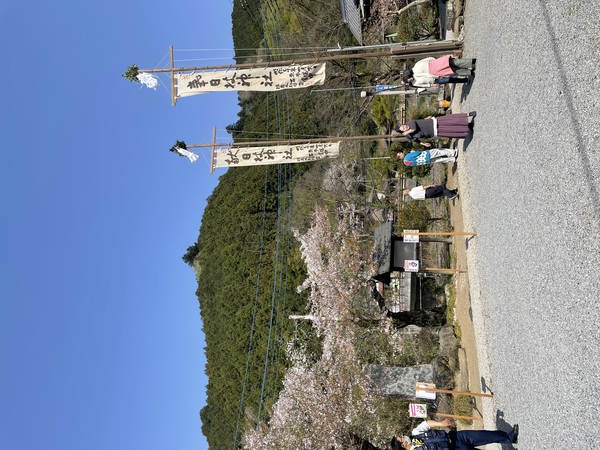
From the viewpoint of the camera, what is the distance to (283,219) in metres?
31.2

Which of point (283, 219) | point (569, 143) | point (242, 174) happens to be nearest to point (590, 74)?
point (569, 143)

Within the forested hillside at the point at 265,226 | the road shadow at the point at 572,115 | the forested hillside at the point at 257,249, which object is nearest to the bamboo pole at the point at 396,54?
the road shadow at the point at 572,115

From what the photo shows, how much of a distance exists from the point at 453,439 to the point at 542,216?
387 cm

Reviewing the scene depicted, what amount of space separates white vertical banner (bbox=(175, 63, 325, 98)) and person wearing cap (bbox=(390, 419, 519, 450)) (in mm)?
8605

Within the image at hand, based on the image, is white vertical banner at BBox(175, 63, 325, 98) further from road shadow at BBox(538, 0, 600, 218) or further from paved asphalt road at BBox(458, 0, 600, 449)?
road shadow at BBox(538, 0, 600, 218)

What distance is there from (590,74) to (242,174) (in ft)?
102

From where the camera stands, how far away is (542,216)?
22.0 ft

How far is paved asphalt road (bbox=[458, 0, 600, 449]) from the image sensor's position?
5.60 metres

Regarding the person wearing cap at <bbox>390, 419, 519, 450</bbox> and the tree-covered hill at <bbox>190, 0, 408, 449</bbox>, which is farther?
the tree-covered hill at <bbox>190, 0, 408, 449</bbox>

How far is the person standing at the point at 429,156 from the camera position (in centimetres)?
1198

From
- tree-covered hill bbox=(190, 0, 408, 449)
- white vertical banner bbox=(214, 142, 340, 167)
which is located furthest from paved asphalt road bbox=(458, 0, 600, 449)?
tree-covered hill bbox=(190, 0, 408, 449)

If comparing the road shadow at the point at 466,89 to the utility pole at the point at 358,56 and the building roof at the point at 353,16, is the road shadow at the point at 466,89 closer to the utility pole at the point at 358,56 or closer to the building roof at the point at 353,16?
the utility pole at the point at 358,56

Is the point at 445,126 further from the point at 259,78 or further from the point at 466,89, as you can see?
the point at 259,78

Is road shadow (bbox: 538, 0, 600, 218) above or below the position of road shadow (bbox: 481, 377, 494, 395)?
above
